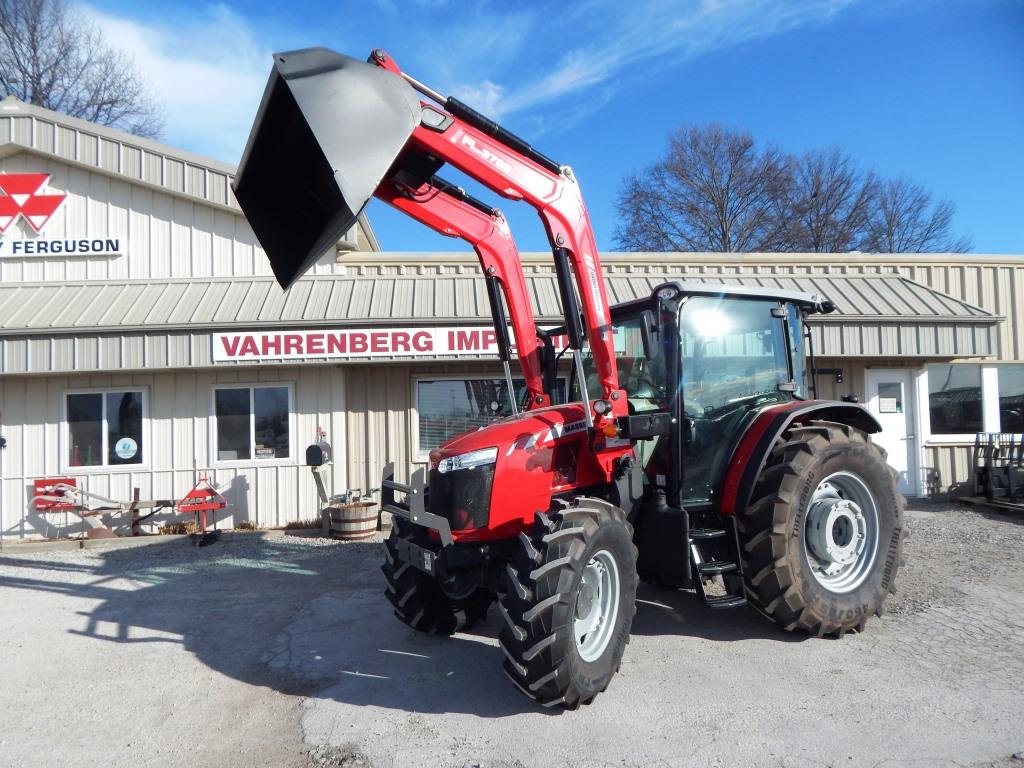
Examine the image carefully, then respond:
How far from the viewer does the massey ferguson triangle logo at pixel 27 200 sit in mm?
10148

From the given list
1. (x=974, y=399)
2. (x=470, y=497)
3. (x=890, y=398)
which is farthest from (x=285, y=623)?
(x=974, y=399)

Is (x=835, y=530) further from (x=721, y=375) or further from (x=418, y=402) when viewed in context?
(x=418, y=402)

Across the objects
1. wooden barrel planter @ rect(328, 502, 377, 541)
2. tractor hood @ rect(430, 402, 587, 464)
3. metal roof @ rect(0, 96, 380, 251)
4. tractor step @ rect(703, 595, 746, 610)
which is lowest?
wooden barrel planter @ rect(328, 502, 377, 541)

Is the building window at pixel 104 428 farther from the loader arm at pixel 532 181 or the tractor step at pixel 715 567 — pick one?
the tractor step at pixel 715 567

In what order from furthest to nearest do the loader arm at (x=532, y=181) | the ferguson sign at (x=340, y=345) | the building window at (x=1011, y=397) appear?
the building window at (x=1011, y=397) → the ferguson sign at (x=340, y=345) → the loader arm at (x=532, y=181)

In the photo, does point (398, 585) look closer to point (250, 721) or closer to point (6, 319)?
point (250, 721)

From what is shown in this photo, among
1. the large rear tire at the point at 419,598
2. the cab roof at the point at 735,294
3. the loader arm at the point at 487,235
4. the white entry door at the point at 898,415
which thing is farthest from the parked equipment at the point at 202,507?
the white entry door at the point at 898,415

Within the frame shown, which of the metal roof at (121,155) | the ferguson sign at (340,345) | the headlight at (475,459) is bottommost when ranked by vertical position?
the headlight at (475,459)

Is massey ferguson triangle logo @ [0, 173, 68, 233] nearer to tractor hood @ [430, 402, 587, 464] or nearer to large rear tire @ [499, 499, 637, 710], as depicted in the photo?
tractor hood @ [430, 402, 587, 464]

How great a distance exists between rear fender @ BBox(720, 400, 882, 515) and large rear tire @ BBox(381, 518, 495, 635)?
1.87m

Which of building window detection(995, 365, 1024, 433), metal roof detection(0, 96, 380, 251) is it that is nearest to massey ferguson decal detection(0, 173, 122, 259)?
metal roof detection(0, 96, 380, 251)

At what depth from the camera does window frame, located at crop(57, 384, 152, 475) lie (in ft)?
30.4

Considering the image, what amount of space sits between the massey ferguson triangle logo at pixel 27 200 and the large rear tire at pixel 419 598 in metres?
8.90

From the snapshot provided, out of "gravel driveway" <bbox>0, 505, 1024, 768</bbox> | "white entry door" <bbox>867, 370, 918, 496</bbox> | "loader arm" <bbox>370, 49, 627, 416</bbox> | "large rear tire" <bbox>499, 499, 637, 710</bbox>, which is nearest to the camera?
"gravel driveway" <bbox>0, 505, 1024, 768</bbox>
